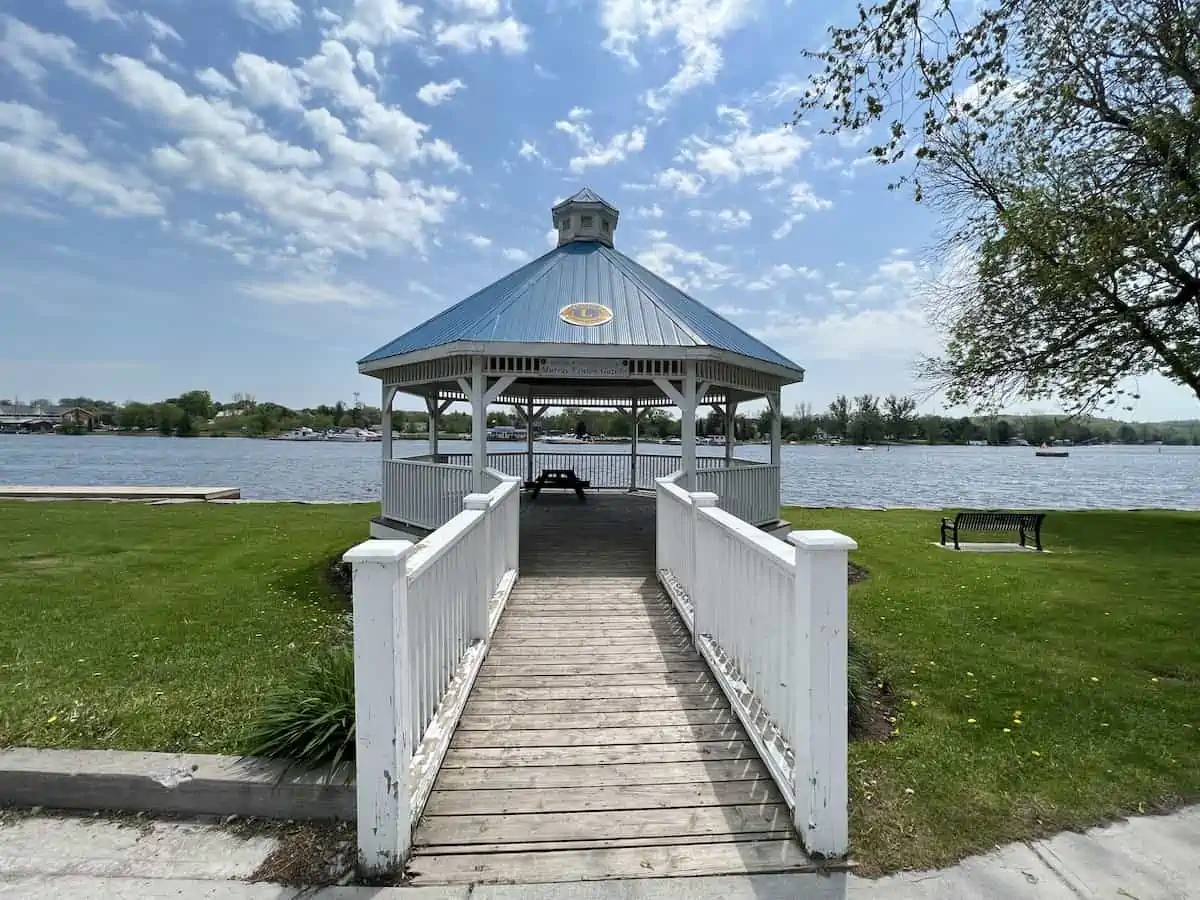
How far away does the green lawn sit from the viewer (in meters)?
4.04

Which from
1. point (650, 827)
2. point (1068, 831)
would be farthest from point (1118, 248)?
point (650, 827)

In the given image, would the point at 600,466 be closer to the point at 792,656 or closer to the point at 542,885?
the point at 792,656

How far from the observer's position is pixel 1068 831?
310cm

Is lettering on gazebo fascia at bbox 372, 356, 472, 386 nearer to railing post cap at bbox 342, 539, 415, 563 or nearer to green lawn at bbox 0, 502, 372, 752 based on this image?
green lawn at bbox 0, 502, 372, 752

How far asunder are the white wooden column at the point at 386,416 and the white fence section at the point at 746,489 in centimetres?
535

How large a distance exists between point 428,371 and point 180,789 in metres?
6.89

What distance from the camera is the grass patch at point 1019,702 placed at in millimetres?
3229

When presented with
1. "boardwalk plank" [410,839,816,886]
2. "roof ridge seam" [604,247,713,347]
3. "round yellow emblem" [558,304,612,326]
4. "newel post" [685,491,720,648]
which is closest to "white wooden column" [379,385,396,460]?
"round yellow emblem" [558,304,612,326]

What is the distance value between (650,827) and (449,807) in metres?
0.97

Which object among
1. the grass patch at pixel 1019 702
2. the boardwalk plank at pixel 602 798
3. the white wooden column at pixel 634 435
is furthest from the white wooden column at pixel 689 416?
the white wooden column at pixel 634 435

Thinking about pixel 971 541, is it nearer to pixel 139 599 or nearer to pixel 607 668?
pixel 607 668

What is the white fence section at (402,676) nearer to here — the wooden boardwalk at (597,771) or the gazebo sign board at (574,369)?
the wooden boardwalk at (597,771)

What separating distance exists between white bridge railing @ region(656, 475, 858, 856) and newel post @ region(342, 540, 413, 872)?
174 cm

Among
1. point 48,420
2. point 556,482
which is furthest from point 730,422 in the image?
point 48,420
